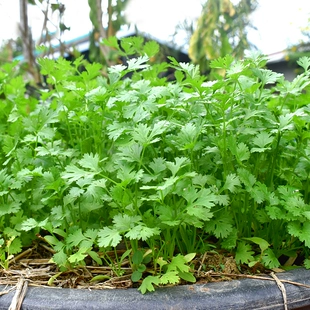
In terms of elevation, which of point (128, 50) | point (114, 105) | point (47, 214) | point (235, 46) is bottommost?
point (47, 214)

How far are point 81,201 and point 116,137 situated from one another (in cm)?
20

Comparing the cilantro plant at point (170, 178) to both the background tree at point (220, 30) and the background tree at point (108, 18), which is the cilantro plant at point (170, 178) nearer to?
the background tree at point (108, 18)

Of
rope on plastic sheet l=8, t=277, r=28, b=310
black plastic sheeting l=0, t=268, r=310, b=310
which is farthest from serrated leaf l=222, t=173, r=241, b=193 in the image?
rope on plastic sheet l=8, t=277, r=28, b=310

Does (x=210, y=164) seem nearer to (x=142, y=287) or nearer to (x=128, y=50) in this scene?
(x=142, y=287)

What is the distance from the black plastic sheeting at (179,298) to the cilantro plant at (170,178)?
30 mm

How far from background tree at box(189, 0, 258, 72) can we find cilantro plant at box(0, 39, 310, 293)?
2.55m

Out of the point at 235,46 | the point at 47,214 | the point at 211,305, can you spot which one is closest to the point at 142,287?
the point at 211,305

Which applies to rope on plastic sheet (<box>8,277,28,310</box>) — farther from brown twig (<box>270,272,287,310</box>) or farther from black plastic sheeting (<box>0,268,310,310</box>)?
brown twig (<box>270,272,287,310</box>)

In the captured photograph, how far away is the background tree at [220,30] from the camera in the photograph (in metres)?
3.46

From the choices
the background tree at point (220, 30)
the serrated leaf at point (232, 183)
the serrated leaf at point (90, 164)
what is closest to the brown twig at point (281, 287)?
the serrated leaf at point (232, 183)

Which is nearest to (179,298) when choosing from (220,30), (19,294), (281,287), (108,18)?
(281,287)

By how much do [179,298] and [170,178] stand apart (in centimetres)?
22

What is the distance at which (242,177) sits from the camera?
83cm

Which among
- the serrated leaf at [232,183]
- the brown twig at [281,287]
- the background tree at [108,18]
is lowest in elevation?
the brown twig at [281,287]
